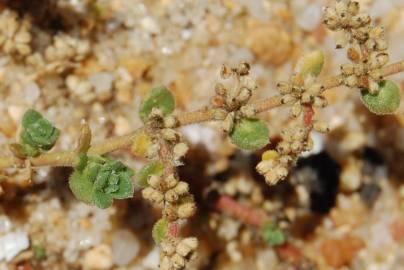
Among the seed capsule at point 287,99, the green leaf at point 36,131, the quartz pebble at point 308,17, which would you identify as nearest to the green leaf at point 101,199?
the green leaf at point 36,131

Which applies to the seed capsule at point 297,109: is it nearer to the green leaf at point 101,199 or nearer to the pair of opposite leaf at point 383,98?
the pair of opposite leaf at point 383,98

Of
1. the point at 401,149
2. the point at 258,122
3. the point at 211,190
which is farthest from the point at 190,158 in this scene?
the point at 401,149

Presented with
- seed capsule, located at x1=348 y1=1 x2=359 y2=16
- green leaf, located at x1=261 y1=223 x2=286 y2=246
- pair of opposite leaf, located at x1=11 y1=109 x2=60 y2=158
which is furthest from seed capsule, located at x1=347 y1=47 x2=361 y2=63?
green leaf, located at x1=261 y1=223 x2=286 y2=246

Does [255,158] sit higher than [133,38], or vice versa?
[133,38]

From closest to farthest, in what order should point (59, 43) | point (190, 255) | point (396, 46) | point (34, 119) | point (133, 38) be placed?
point (190, 255) < point (34, 119) < point (59, 43) < point (133, 38) < point (396, 46)

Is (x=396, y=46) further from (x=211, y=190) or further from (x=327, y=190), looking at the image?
(x=211, y=190)

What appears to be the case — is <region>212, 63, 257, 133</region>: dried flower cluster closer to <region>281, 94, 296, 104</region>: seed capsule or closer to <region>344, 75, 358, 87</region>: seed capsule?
<region>281, 94, 296, 104</region>: seed capsule

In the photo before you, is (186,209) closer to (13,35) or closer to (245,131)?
(245,131)

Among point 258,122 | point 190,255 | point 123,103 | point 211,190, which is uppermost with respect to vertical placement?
point 123,103

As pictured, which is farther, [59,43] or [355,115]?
[355,115]
